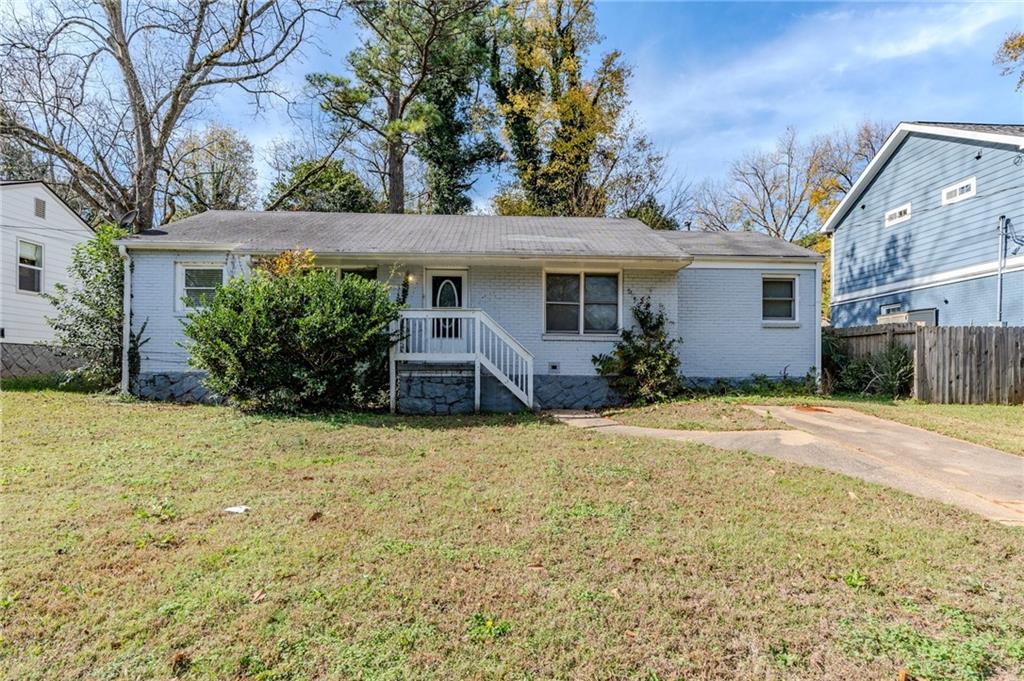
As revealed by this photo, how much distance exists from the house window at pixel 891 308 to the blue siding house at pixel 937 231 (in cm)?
3

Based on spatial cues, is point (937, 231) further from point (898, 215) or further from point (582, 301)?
point (582, 301)

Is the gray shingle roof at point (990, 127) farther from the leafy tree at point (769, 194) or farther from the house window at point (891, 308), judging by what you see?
the leafy tree at point (769, 194)

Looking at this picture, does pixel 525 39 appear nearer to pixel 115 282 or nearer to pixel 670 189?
pixel 670 189

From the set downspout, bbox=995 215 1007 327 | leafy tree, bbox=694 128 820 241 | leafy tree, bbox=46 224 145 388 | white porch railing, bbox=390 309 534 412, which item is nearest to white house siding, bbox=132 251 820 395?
leafy tree, bbox=46 224 145 388

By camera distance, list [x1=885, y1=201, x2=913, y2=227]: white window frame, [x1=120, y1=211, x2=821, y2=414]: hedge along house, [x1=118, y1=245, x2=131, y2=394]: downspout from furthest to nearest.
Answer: [x1=885, y1=201, x2=913, y2=227]: white window frame
[x1=118, y1=245, x2=131, y2=394]: downspout
[x1=120, y1=211, x2=821, y2=414]: hedge along house

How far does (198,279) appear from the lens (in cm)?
1094

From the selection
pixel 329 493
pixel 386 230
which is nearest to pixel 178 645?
pixel 329 493

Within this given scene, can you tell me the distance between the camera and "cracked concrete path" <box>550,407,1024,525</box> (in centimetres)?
461

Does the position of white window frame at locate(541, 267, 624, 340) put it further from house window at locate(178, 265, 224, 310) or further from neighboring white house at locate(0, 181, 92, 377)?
neighboring white house at locate(0, 181, 92, 377)

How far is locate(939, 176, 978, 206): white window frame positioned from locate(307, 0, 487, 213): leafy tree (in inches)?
651

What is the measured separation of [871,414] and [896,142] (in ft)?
36.1

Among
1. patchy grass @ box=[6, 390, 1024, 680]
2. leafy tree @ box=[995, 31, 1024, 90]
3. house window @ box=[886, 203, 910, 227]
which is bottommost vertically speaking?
patchy grass @ box=[6, 390, 1024, 680]

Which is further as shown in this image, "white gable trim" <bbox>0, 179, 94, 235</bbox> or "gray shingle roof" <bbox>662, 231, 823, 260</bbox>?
"white gable trim" <bbox>0, 179, 94, 235</bbox>

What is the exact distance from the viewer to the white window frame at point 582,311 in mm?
10586
